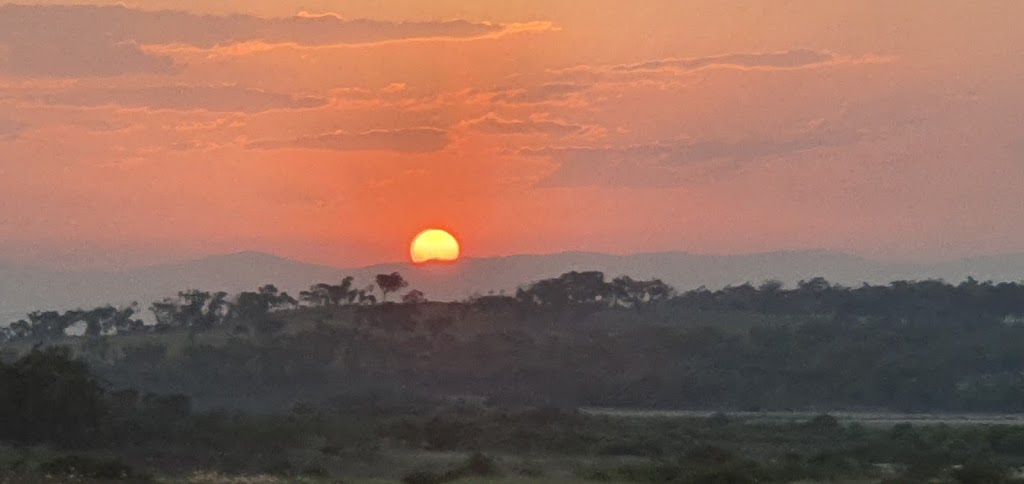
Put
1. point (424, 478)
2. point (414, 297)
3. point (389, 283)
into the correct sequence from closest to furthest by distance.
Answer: point (424, 478)
point (389, 283)
point (414, 297)

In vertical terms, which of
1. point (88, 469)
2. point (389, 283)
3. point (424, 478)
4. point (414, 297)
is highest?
point (389, 283)

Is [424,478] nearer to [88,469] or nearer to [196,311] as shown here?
[88,469]

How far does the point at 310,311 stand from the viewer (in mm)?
143250

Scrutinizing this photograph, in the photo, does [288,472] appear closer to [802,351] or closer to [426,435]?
[426,435]

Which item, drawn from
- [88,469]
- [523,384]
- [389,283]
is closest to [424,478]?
[88,469]

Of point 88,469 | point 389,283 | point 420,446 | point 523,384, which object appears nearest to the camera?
point 88,469

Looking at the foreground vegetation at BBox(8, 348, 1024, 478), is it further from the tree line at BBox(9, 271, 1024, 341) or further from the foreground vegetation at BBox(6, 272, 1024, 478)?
the tree line at BBox(9, 271, 1024, 341)

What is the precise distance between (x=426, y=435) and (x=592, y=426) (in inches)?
Answer: 405

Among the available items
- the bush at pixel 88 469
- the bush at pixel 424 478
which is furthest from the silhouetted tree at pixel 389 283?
the bush at pixel 88 469

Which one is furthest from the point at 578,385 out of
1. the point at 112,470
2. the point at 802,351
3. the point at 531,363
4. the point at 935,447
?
the point at 112,470

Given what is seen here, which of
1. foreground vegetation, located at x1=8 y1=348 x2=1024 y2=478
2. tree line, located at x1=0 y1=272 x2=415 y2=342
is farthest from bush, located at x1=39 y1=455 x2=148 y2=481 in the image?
tree line, located at x1=0 y1=272 x2=415 y2=342

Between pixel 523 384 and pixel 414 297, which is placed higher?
pixel 414 297

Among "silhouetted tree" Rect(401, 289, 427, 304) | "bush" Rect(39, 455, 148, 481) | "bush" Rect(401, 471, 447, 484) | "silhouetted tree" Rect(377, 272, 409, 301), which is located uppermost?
"silhouetted tree" Rect(377, 272, 409, 301)

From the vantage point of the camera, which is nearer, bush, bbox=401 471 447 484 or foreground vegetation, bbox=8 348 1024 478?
bush, bbox=401 471 447 484
